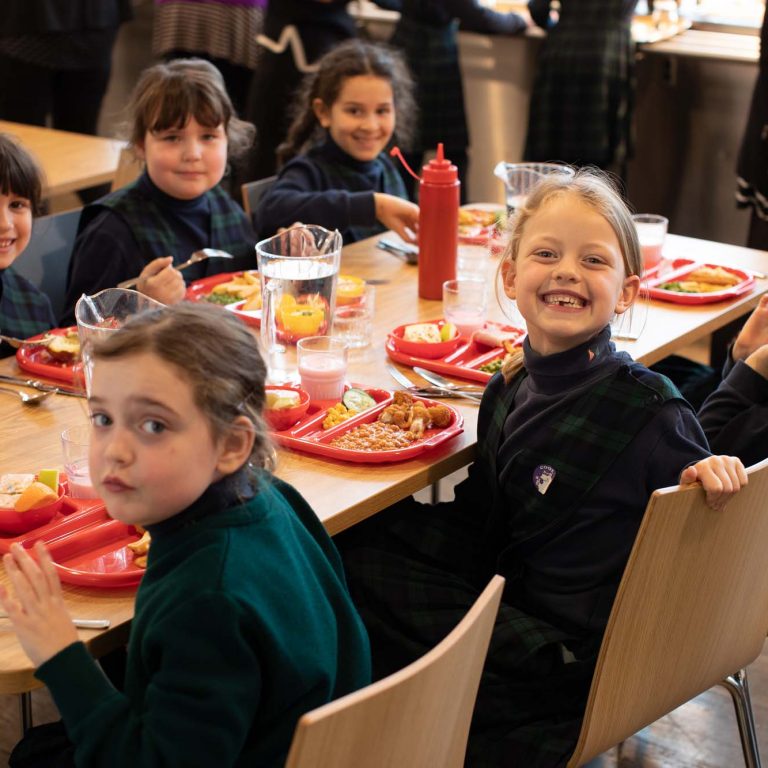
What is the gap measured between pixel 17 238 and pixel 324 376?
0.83m

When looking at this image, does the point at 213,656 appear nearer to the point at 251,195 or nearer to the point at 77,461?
the point at 77,461

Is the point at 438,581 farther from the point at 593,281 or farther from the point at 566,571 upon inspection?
the point at 593,281

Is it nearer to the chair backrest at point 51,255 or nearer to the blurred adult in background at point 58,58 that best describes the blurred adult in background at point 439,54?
the blurred adult in background at point 58,58

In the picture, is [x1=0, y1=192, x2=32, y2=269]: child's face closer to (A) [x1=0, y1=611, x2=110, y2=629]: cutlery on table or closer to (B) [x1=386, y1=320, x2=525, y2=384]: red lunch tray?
(B) [x1=386, y1=320, x2=525, y2=384]: red lunch tray

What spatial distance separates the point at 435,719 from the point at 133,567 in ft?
1.41

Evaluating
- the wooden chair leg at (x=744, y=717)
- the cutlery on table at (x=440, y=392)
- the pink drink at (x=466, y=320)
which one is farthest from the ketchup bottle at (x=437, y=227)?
the wooden chair leg at (x=744, y=717)

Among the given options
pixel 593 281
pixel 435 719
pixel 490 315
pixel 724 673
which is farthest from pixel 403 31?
pixel 435 719

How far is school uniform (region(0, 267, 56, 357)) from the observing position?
230 cm

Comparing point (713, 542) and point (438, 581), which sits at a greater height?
point (713, 542)

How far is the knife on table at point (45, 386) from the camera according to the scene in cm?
187

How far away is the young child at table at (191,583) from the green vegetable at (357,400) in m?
0.52

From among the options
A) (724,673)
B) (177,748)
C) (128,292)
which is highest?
(128,292)

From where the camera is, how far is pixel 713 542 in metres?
1.42

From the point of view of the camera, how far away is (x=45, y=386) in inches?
74.0
